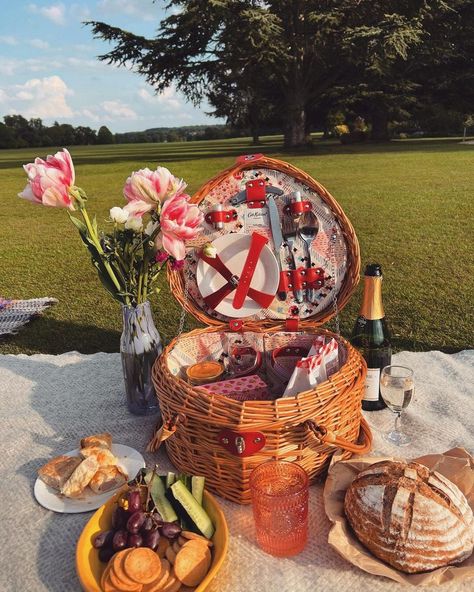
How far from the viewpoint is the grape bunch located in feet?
2.93

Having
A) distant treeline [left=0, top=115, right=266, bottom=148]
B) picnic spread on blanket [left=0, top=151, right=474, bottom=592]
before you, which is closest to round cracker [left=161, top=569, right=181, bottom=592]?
picnic spread on blanket [left=0, top=151, right=474, bottom=592]

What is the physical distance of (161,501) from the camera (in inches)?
38.2

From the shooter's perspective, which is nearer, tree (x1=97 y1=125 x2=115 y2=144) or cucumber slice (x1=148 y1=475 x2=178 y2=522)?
cucumber slice (x1=148 y1=475 x2=178 y2=522)

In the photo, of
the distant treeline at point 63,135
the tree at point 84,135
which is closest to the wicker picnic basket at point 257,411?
the distant treeline at point 63,135

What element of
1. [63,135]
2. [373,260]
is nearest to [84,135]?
[63,135]

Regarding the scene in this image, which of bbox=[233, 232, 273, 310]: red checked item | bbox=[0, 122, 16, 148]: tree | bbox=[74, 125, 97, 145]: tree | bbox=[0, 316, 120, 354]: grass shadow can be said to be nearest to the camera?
bbox=[233, 232, 273, 310]: red checked item

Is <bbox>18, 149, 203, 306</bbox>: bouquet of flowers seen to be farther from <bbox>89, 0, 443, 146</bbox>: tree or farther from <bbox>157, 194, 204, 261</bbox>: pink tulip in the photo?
<bbox>89, 0, 443, 146</bbox>: tree

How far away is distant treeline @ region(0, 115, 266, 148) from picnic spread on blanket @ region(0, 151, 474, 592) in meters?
39.9

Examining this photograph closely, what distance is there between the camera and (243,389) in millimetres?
1390

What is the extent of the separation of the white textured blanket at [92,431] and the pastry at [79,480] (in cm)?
5

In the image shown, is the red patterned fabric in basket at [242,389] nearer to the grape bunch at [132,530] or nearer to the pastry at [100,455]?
the pastry at [100,455]

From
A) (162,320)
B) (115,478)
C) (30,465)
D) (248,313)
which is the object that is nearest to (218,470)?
(115,478)

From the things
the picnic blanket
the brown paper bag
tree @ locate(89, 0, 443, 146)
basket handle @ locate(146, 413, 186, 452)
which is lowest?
the picnic blanket

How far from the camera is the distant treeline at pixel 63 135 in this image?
129 feet
